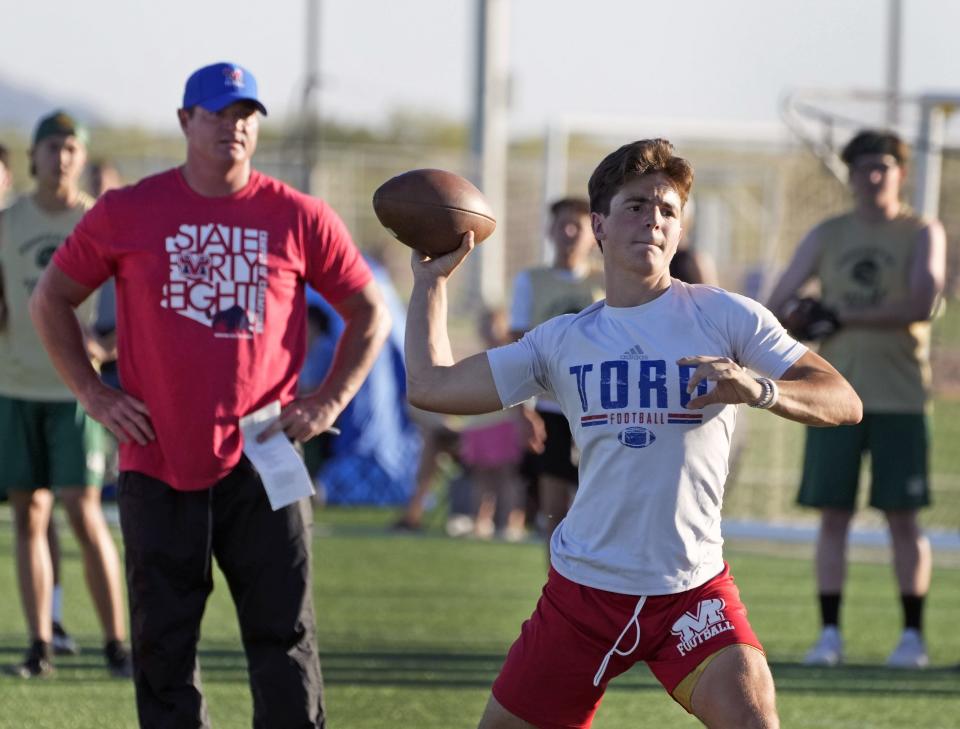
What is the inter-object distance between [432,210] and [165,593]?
4.57ft

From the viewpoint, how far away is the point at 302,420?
4.96m

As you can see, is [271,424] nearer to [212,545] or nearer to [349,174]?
[212,545]

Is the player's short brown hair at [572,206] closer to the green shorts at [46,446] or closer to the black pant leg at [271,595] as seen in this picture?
the green shorts at [46,446]

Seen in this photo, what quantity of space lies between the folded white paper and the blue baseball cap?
0.90 m

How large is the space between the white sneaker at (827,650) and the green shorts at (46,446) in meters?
3.10

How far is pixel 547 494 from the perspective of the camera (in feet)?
24.6

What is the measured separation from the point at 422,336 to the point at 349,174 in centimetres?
1822

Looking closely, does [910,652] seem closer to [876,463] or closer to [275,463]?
[876,463]

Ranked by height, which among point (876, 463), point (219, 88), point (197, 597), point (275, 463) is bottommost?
point (197, 597)

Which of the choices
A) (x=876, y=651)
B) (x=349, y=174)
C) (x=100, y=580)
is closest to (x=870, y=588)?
(x=876, y=651)

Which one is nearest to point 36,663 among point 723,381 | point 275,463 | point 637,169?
point 275,463

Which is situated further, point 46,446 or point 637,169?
point 46,446

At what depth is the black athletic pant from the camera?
4.82 metres

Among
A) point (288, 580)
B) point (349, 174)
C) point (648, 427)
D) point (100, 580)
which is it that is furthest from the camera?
point (349, 174)
